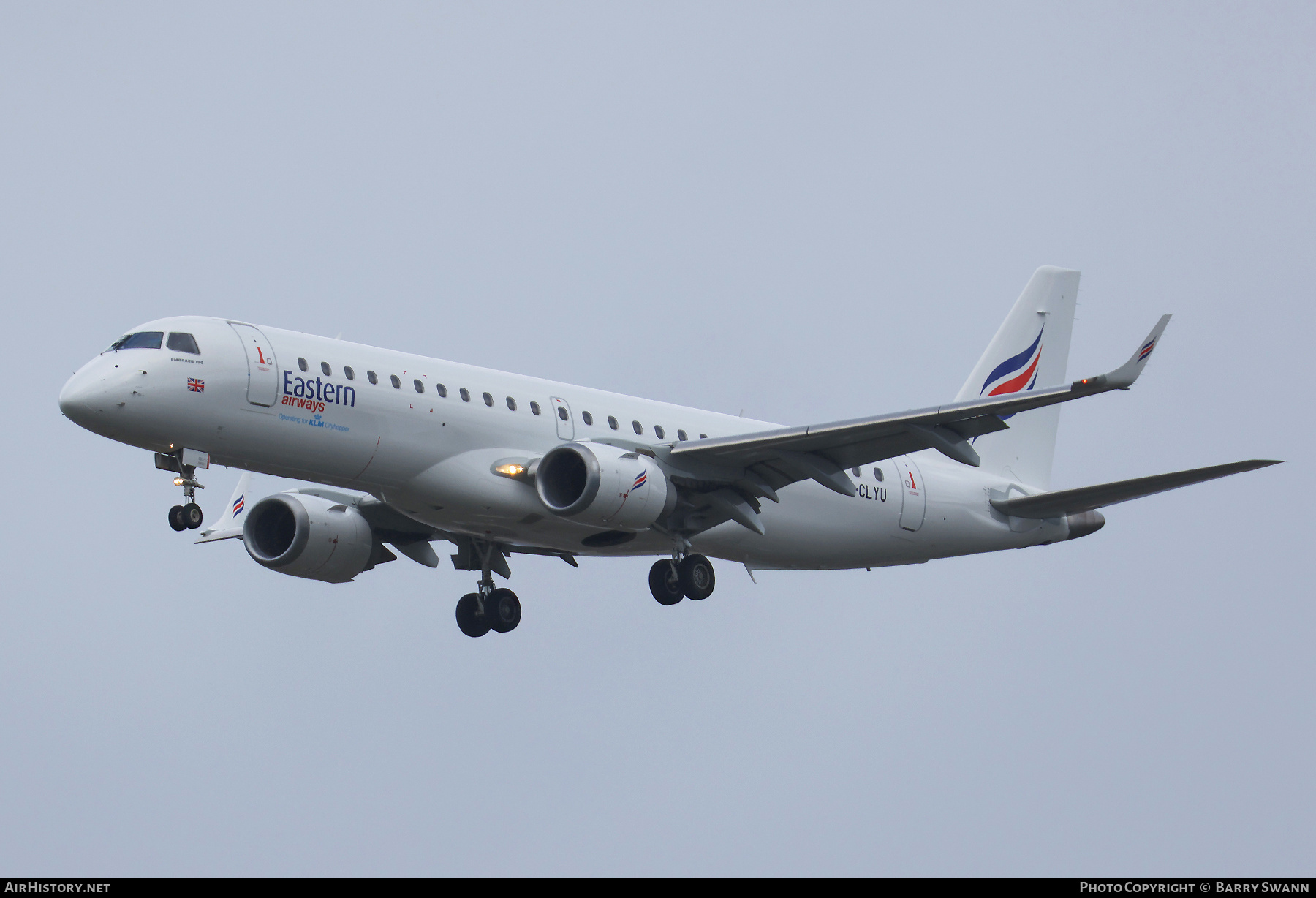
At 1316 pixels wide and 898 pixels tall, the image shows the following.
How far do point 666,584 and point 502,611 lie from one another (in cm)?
474

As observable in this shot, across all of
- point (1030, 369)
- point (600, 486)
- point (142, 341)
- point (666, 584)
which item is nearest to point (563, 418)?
point (600, 486)

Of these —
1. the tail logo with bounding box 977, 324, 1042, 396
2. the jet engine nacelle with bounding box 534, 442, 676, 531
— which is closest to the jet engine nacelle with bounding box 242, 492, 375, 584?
the jet engine nacelle with bounding box 534, 442, 676, 531

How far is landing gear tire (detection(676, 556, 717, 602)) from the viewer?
33656 millimetres

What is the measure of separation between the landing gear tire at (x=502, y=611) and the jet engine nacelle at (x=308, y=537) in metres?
2.95

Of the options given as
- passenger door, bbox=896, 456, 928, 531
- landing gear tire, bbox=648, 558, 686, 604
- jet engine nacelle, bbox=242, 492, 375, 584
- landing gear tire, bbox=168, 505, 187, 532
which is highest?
passenger door, bbox=896, 456, 928, 531

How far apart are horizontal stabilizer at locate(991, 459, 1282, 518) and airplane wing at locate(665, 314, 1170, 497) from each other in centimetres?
395

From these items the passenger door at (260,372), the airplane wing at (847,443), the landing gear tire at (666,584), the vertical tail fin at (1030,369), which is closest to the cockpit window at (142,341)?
the passenger door at (260,372)

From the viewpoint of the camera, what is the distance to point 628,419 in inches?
1324

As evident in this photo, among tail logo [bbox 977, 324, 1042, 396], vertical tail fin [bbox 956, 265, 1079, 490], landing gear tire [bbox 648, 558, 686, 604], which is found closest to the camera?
landing gear tire [bbox 648, 558, 686, 604]

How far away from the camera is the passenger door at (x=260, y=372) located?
2888cm

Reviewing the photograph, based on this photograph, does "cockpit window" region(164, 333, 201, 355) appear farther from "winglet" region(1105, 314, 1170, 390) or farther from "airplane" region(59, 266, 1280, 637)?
"winglet" region(1105, 314, 1170, 390)

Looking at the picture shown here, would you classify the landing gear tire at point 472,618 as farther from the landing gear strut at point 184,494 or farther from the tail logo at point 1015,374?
the tail logo at point 1015,374

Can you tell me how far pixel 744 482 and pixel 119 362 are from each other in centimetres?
1195
